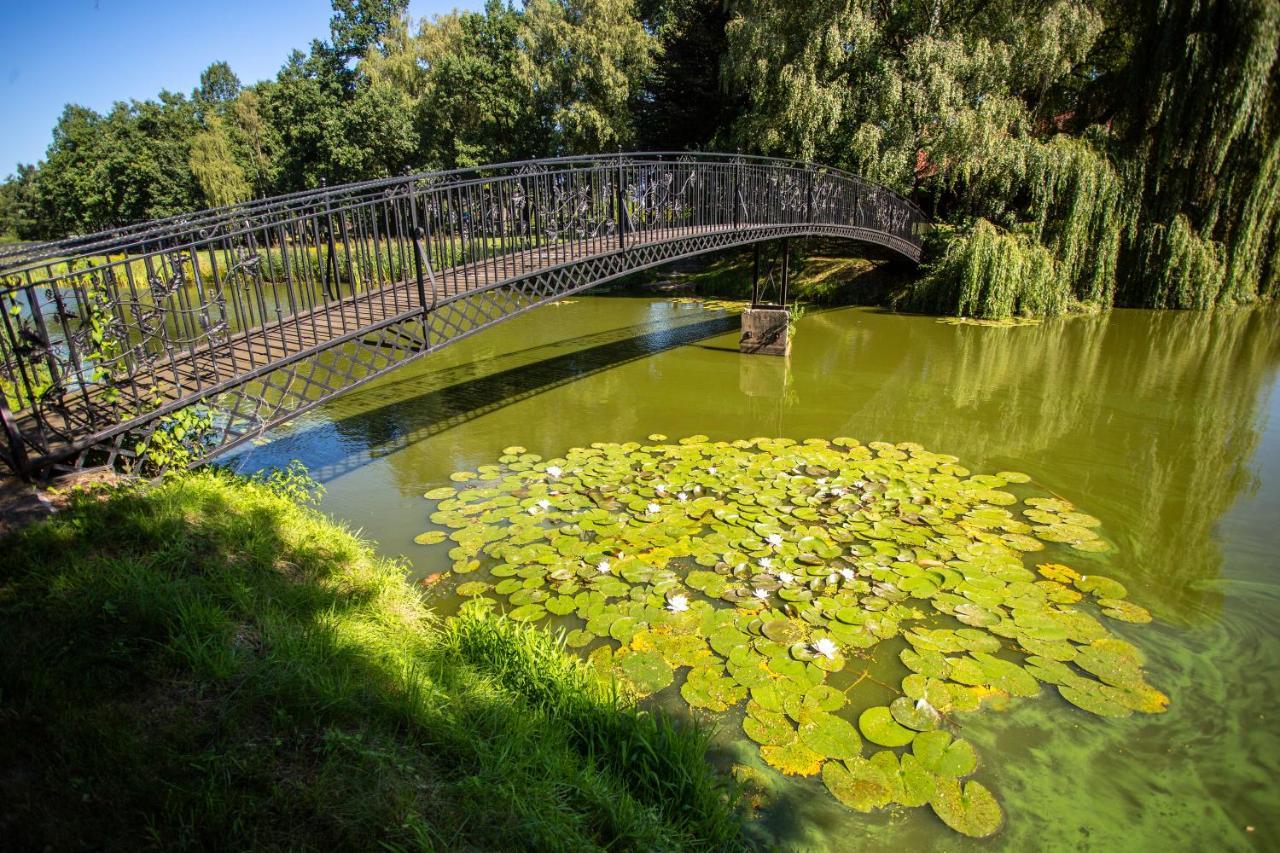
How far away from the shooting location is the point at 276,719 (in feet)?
8.32

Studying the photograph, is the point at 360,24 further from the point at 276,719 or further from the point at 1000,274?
the point at 276,719

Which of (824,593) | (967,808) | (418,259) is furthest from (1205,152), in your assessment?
(967,808)

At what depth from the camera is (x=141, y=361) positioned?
4.77m

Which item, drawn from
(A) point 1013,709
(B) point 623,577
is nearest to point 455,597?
(B) point 623,577

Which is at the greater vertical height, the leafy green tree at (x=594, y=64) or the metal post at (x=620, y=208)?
the leafy green tree at (x=594, y=64)

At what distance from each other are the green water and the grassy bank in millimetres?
748

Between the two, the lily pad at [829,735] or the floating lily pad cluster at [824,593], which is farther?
the floating lily pad cluster at [824,593]

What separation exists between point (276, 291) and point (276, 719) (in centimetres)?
346

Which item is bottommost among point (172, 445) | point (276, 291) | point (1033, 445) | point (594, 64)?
point (1033, 445)

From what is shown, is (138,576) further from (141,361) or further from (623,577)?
(623,577)

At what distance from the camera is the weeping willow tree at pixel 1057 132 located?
497 inches

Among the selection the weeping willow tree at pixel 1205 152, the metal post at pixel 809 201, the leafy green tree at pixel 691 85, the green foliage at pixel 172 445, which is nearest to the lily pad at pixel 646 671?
the green foliage at pixel 172 445

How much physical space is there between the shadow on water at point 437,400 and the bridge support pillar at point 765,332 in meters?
1.45

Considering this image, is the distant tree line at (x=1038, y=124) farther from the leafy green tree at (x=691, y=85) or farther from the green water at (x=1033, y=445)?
the green water at (x=1033, y=445)
